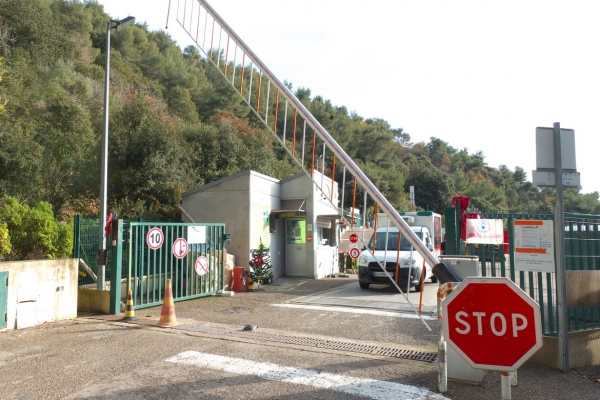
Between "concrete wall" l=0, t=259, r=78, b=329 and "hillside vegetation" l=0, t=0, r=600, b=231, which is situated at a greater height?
"hillside vegetation" l=0, t=0, r=600, b=231

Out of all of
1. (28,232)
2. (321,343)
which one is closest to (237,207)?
(28,232)

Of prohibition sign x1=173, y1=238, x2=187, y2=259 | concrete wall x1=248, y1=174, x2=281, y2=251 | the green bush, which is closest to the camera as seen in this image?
prohibition sign x1=173, y1=238, x2=187, y2=259

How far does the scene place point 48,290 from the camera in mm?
8734

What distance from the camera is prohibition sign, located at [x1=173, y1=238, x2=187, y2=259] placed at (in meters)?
→ 10.9

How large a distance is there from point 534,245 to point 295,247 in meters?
12.8

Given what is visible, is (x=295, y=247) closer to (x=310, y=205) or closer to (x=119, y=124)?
(x=310, y=205)

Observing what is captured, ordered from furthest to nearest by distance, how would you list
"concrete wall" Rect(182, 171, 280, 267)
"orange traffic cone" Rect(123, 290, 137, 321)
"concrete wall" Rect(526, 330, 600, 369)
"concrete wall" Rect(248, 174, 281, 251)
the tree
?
the tree
"concrete wall" Rect(248, 174, 281, 251)
"concrete wall" Rect(182, 171, 280, 267)
"orange traffic cone" Rect(123, 290, 137, 321)
"concrete wall" Rect(526, 330, 600, 369)

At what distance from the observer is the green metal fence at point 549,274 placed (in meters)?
6.19

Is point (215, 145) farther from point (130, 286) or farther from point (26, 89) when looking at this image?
point (130, 286)

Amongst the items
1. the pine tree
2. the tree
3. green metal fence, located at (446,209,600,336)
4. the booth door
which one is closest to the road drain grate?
green metal fence, located at (446,209,600,336)

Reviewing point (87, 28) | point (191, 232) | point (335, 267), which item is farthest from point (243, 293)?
point (87, 28)

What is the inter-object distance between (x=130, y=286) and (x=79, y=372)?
415cm

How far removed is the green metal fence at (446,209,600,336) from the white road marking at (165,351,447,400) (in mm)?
2217

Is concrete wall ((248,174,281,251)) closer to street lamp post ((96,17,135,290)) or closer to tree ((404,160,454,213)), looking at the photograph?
street lamp post ((96,17,135,290))
